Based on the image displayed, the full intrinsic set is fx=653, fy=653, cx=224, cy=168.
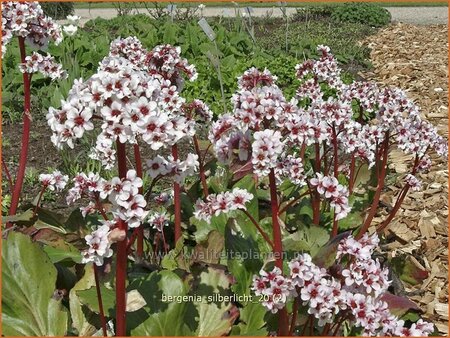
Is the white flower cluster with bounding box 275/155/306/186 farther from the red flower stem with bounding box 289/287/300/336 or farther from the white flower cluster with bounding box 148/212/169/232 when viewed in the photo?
the white flower cluster with bounding box 148/212/169/232

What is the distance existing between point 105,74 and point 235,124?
23.1 inches

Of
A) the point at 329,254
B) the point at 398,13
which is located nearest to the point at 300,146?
the point at 329,254

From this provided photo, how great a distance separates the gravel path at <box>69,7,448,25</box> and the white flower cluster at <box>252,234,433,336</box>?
992cm

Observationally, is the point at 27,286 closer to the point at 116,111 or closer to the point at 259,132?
the point at 116,111

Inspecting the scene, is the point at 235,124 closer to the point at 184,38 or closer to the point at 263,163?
the point at 263,163

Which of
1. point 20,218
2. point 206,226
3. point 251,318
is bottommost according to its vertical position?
point 251,318

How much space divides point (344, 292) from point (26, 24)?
1.91 m

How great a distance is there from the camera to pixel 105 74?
197cm

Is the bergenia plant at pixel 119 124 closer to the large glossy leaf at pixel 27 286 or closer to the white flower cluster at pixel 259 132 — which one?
the white flower cluster at pixel 259 132

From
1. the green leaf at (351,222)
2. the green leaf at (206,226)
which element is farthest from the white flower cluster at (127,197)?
the green leaf at (351,222)

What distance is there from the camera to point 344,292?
2168mm

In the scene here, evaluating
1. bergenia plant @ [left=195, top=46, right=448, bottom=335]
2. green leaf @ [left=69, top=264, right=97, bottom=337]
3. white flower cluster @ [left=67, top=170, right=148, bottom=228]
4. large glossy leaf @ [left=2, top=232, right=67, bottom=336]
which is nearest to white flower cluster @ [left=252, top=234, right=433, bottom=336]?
bergenia plant @ [left=195, top=46, right=448, bottom=335]

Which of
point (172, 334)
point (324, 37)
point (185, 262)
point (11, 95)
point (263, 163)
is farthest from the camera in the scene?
point (324, 37)

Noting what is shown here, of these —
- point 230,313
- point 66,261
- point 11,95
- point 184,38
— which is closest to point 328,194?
point 230,313
